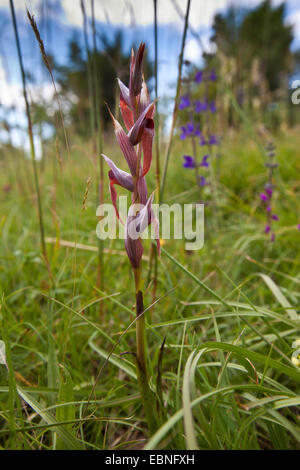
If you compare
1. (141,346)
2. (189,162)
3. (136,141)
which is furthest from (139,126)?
(189,162)

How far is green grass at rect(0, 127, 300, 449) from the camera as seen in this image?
625mm

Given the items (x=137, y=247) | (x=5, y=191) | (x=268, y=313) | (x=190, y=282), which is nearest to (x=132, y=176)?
(x=137, y=247)

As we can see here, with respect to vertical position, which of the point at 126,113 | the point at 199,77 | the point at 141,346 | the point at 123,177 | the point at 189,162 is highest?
the point at 199,77

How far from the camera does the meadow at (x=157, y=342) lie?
62cm

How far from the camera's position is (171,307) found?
1.20 meters

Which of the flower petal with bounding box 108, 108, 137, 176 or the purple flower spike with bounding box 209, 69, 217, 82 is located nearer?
the flower petal with bounding box 108, 108, 137, 176

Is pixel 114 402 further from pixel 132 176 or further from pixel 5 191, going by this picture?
pixel 5 191

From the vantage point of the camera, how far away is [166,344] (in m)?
0.78

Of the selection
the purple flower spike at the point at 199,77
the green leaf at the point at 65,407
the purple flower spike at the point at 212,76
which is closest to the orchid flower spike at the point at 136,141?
the green leaf at the point at 65,407

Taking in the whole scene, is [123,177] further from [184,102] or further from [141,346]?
[184,102]

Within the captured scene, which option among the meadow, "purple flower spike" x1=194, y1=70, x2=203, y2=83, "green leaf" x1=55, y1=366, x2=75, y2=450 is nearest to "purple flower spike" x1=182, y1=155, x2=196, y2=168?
the meadow

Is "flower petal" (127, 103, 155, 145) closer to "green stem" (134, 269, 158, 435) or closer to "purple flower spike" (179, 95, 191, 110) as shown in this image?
"green stem" (134, 269, 158, 435)

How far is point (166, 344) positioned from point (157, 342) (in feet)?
0.89

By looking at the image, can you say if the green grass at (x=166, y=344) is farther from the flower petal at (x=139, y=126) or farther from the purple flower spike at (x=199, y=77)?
the purple flower spike at (x=199, y=77)
